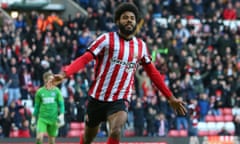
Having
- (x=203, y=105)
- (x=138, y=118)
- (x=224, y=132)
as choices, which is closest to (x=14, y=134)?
(x=138, y=118)

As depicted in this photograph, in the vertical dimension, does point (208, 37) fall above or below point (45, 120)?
above

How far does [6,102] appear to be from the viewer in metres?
22.1

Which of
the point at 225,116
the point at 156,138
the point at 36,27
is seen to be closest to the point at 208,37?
the point at 225,116

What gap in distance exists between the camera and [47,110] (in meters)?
17.5

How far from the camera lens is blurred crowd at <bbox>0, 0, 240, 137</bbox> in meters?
22.4

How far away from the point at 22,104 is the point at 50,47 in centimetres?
252

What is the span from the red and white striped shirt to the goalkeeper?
6651 mm

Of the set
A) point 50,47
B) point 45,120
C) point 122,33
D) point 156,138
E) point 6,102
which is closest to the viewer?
point 122,33

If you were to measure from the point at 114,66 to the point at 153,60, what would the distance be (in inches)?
581

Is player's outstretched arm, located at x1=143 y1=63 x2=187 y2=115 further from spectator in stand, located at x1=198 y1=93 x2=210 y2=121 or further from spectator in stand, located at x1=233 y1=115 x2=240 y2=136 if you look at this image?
spectator in stand, located at x1=233 y1=115 x2=240 y2=136

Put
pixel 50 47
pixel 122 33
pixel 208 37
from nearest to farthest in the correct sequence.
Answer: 1. pixel 122 33
2. pixel 50 47
3. pixel 208 37

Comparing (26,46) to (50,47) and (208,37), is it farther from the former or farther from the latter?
(208,37)

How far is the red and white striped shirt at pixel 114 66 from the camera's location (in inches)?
419

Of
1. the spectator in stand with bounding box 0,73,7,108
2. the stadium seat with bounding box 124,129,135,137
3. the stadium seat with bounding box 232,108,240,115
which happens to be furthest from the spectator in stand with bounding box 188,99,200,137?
the spectator in stand with bounding box 0,73,7,108
